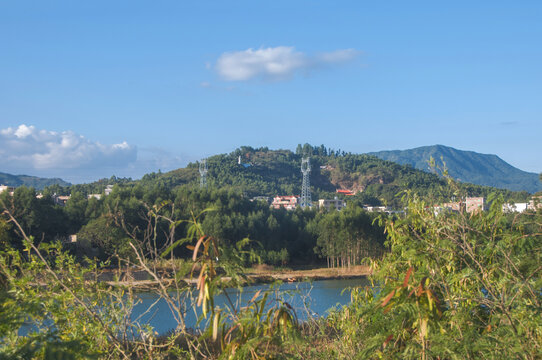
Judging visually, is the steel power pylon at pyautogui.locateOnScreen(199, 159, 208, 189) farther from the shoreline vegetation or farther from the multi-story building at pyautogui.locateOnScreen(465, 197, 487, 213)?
the shoreline vegetation

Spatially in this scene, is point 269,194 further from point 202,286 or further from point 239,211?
point 202,286

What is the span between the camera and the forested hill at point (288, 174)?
73.6 metres

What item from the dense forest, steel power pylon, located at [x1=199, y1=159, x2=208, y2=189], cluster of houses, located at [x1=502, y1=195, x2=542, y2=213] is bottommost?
the dense forest

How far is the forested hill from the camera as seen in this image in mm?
73562

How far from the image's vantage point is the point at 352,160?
10444 centimetres

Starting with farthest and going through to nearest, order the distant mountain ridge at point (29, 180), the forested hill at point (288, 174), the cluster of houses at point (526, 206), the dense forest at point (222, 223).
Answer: the distant mountain ridge at point (29, 180), the forested hill at point (288, 174), the dense forest at point (222, 223), the cluster of houses at point (526, 206)

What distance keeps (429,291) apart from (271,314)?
0.60 meters

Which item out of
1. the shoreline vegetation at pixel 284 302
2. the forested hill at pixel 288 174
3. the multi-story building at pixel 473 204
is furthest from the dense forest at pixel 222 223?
the forested hill at pixel 288 174

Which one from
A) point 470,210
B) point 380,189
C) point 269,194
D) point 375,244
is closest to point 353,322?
point 470,210

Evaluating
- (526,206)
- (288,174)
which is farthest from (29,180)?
(526,206)

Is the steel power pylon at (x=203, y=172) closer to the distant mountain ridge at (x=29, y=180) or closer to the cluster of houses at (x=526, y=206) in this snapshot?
the cluster of houses at (x=526, y=206)

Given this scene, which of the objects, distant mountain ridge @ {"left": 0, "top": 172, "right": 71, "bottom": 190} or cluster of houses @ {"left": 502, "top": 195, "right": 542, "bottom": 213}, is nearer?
cluster of houses @ {"left": 502, "top": 195, "right": 542, "bottom": 213}

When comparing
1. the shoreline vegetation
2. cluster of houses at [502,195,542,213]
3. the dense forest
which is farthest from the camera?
the dense forest

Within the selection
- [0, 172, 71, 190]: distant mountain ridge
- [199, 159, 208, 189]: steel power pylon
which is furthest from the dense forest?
[0, 172, 71, 190]: distant mountain ridge
